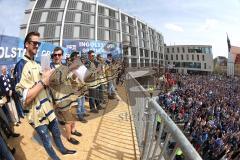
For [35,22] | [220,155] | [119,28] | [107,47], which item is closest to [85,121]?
[220,155]

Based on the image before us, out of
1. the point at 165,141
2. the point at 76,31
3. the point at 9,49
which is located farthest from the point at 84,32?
the point at 165,141

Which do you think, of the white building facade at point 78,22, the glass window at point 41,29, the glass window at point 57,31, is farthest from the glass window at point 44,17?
the glass window at point 57,31

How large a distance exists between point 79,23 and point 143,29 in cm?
2479

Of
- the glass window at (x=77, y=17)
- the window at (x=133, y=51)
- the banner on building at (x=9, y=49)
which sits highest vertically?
the glass window at (x=77, y=17)

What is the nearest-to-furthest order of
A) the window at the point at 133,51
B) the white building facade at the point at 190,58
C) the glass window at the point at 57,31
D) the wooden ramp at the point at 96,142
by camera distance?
1. the wooden ramp at the point at 96,142
2. the glass window at the point at 57,31
3. the window at the point at 133,51
4. the white building facade at the point at 190,58

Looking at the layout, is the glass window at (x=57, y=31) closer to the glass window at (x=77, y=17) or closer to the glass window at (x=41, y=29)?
the glass window at (x=41, y=29)

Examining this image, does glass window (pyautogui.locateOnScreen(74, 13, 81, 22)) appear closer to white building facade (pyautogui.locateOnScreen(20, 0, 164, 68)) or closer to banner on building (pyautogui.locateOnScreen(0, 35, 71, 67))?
white building facade (pyautogui.locateOnScreen(20, 0, 164, 68))

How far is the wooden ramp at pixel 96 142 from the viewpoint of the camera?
17.9 ft

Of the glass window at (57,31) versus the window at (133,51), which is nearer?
the glass window at (57,31)

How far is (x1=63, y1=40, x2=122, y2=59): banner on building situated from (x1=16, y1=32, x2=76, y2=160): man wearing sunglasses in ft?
42.3

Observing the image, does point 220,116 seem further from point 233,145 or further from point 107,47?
point 107,47

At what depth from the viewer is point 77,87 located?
6.03m

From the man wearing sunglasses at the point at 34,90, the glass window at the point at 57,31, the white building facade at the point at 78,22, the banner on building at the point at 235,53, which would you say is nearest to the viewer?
the man wearing sunglasses at the point at 34,90

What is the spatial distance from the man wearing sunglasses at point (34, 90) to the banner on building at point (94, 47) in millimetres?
12891
